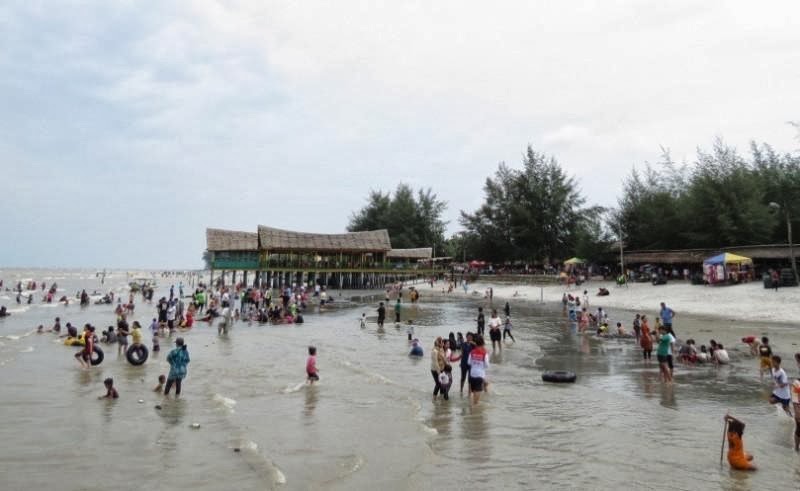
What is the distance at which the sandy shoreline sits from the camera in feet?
74.7

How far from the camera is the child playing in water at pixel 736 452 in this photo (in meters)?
6.59

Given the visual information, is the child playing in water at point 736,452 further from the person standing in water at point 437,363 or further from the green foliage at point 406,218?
the green foliage at point 406,218

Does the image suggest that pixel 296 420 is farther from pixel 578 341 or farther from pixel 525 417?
pixel 578 341

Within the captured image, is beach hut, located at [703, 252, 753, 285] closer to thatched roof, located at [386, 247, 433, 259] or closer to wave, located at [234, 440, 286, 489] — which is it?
wave, located at [234, 440, 286, 489]

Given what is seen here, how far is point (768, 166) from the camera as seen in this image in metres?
38.7

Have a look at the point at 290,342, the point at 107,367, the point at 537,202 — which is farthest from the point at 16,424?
the point at 537,202

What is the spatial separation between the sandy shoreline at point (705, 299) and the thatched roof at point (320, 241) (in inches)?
718

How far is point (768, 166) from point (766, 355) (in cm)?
3416

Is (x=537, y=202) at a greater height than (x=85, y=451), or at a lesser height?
greater

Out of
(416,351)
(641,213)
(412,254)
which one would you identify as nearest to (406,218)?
(412,254)

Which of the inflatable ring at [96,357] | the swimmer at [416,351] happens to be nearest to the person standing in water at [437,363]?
the swimmer at [416,351]

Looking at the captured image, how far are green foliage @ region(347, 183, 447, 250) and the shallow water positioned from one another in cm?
5997

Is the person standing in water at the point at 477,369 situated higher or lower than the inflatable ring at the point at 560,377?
higher

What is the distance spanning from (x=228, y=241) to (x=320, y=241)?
33.7 ft
